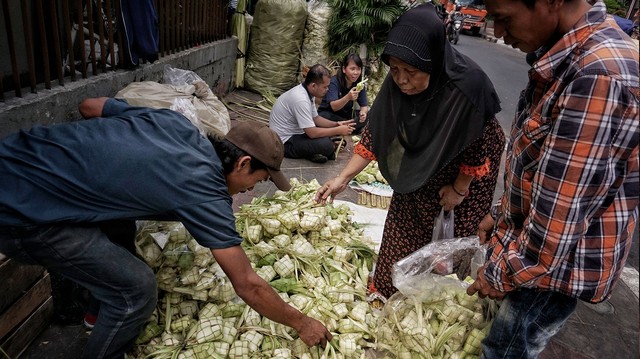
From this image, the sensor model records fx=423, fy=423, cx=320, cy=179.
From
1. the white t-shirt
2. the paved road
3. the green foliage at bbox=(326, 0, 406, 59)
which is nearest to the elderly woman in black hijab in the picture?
the paved road

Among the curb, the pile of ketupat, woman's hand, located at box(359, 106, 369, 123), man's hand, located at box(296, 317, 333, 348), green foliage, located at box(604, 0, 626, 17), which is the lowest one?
the curb

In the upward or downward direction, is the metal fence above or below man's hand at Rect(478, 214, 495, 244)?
above

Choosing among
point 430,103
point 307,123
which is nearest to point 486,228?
point 430,103

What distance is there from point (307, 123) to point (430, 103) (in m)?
2.91

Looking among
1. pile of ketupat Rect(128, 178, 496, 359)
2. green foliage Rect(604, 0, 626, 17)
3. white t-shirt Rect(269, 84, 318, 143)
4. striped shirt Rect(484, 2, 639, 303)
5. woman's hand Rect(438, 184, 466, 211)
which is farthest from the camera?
green foliage Rect(604, 0, 626, 17)

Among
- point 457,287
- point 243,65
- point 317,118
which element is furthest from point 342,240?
point 243,65

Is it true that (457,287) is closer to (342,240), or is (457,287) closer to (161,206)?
(342,240)

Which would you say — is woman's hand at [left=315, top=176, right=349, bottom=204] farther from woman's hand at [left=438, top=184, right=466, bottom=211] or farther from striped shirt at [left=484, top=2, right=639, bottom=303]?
striped shirt at [left=484, top=2, right=639, bottom=303]

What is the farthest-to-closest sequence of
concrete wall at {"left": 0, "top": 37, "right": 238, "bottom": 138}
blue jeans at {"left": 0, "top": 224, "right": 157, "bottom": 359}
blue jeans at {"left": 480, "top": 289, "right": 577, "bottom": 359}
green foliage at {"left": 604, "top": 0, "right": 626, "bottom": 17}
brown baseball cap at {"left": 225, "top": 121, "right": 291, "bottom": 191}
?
green foliage at {"left": 604, "top": 0, "right": 626, "bottom": 17}, concrete wall at {"left": 0, "top": 37, "right": 238, "bottom": 138}, brown baseball cap at {"left": 225, "top": 121, "right": 291, "bottom": 191}, blue jeans at {"left": 0, "top": 224, "right": 157, "bottom": 359}, blue jeans at {"left": 480, "top": 289, "right": 577, "bottom": 359}

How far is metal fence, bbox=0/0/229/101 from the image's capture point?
2.72 m

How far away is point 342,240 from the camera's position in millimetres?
3131

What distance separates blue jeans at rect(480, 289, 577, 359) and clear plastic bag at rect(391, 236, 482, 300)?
1.49 feet

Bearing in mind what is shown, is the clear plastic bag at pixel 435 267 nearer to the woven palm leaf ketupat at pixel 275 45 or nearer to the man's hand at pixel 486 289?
the man's hand at pixel 486 289

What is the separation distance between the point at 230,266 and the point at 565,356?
2279 mm
